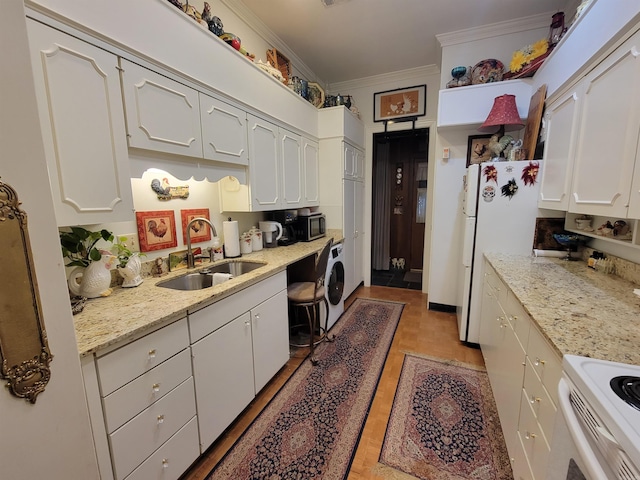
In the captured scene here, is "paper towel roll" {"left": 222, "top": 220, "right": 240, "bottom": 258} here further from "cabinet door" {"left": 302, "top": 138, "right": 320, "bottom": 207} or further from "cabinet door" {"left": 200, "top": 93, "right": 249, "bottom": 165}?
"cabinet door" {"left": 302, "top": 138, "right": 320, "bottom": 207}

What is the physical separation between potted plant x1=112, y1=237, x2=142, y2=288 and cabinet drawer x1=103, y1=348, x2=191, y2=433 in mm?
552

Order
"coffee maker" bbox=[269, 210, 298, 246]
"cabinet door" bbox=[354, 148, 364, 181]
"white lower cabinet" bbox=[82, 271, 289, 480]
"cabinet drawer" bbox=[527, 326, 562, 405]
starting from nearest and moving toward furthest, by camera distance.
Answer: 1. "cabinet drawer" bbox=[527, 326, 562, 405]
2. "white lower cabinet" bbox=[82, 271, 289, 480]
3. "coffee maker" bbox=[269, 210, 298, 246]
4. "cabinet door" bbox=[354, 148, 364, 181]

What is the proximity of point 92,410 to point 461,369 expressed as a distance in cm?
234

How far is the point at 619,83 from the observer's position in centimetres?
123

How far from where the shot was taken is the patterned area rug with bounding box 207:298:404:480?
4.66 ft

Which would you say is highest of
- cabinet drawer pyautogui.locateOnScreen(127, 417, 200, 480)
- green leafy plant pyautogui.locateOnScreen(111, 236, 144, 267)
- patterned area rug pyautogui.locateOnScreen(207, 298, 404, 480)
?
green leafy plant pyautogui.locateOnScreen(111, 236, 144, 267)

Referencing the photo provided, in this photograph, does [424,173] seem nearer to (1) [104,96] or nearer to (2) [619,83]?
(2) [619,83]

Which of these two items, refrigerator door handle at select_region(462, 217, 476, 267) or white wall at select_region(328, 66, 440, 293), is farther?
white wall at select_region(328, 66, 440, 293)

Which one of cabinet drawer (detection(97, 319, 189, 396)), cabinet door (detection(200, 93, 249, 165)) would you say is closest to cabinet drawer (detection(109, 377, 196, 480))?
cabinet drawer (detection(97, 319, 189, 396))

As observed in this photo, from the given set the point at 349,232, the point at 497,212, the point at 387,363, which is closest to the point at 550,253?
the point at 497,212

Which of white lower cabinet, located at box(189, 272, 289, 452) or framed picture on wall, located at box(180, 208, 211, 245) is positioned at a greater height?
framed picture on wall, located at box(180, 208, 211, 245)

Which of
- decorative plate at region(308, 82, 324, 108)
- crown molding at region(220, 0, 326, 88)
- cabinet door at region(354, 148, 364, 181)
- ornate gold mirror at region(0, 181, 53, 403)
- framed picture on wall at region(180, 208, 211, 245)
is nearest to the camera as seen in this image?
ornate gold mirror at region(0, 181, 53, 403)

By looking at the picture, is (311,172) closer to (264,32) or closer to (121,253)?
(264,32)

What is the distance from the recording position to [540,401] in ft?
3.30
